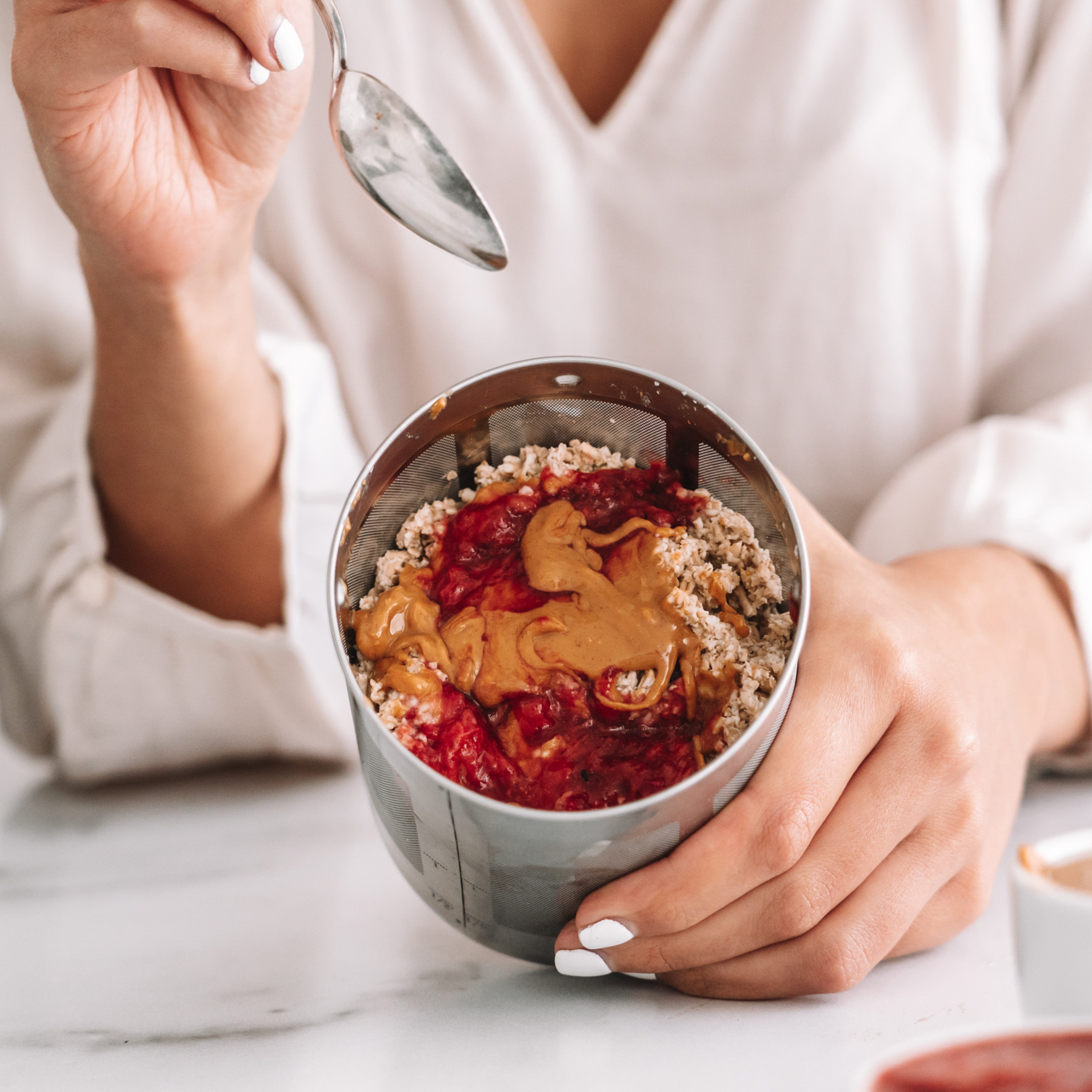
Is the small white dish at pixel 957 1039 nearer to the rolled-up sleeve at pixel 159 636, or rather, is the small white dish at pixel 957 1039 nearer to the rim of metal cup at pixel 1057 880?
the rim of metal cup at pixel 1057 880

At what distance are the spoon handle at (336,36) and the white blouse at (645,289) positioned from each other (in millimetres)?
256

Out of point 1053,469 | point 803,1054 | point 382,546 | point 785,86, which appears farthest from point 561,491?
point 785,86

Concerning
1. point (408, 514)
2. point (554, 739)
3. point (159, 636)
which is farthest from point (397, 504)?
point (159, 636)

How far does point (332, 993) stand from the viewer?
447 mm

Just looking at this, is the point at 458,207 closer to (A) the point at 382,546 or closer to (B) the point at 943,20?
(A) the point at 382,546

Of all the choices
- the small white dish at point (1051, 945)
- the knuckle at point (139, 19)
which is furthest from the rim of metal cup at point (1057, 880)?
the knuckle at point (139, 19)

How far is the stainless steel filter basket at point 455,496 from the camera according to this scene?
1.14 feet

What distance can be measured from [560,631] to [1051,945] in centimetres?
20

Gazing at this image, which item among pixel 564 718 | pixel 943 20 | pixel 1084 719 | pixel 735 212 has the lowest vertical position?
pixel 1084 719

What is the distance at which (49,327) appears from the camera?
74 centimetres

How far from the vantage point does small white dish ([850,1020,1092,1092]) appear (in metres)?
0.25

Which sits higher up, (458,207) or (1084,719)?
(458,207)

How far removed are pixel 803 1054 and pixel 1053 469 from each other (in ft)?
1.34

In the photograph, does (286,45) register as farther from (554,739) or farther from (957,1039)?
(957,1039)
